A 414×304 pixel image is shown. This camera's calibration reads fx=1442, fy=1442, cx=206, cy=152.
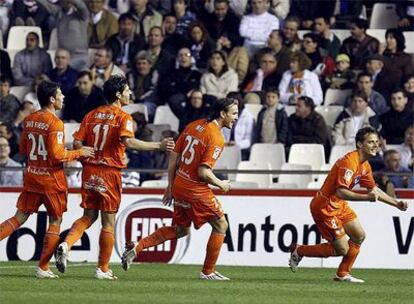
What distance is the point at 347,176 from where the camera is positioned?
1644 centimetres

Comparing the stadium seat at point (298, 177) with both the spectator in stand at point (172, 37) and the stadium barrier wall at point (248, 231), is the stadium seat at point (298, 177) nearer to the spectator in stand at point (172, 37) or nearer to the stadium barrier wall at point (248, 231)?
the stadium barrier wall at point (248, 231)

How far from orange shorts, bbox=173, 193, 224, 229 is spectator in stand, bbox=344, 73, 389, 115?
305 inches

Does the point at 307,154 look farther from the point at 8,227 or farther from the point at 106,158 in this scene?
the point at 8,227

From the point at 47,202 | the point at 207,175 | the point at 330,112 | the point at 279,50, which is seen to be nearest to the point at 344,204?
the point at 207,175

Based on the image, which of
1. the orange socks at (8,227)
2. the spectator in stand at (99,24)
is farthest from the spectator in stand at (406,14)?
the orange socks at (8,227)

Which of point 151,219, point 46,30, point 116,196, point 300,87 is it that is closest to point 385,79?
point 300,87

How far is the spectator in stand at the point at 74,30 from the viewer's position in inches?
1030

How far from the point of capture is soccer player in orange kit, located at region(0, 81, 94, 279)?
15.9 m

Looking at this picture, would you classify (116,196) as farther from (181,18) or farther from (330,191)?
(181,18)

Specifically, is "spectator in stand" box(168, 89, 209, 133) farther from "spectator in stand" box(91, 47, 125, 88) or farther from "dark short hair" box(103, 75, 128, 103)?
"dark short hair" box(103, 75, 128, 103)

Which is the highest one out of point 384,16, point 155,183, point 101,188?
point 384,16

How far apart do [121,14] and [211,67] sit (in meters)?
2.61

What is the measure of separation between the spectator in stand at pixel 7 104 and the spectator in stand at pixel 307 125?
482cm

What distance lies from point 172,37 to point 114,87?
966 centimetres
